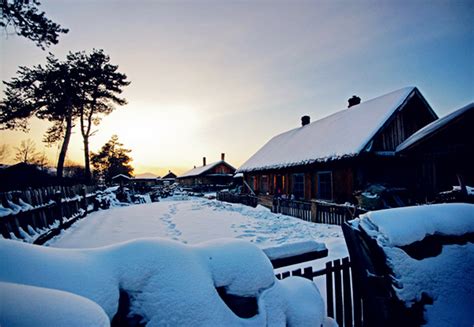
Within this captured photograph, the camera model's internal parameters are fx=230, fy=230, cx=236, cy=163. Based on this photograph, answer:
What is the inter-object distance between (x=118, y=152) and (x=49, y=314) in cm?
5864

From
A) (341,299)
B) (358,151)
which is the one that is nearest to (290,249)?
(341,299)

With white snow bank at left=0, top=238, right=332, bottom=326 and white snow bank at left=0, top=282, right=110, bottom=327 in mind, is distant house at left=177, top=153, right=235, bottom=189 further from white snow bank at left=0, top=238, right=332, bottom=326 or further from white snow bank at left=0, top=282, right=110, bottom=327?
white snow bank at left=0, top=282, right=110, bottom=327

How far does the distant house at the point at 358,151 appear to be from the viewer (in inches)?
434

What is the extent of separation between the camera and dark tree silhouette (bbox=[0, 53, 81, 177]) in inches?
613

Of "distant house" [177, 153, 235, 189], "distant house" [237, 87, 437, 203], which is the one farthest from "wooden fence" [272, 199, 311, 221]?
"distant house" [177, 153, 235, 189]

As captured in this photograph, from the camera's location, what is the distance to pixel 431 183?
30.5ft

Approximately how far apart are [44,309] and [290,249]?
2.36 meters

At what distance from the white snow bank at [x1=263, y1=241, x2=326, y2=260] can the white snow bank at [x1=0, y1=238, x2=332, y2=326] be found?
0.75 meters

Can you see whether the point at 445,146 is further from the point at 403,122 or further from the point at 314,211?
the point at 403,122

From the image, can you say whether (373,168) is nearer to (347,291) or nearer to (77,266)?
(347,291)

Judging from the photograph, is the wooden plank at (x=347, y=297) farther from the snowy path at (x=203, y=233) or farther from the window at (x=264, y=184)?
the window at (x=264, y=184)

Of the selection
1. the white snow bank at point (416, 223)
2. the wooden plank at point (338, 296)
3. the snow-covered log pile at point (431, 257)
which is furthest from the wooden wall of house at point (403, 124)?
the wooden plank at point (338, 296)

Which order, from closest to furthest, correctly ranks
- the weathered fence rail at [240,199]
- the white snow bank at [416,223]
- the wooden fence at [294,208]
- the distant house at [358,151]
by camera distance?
the white snow bank at [416,223]
the wooden fence at [294,208]
the distant house at [358,151]
the weathered fence rail at [240,199]

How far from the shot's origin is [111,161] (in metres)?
52.1
